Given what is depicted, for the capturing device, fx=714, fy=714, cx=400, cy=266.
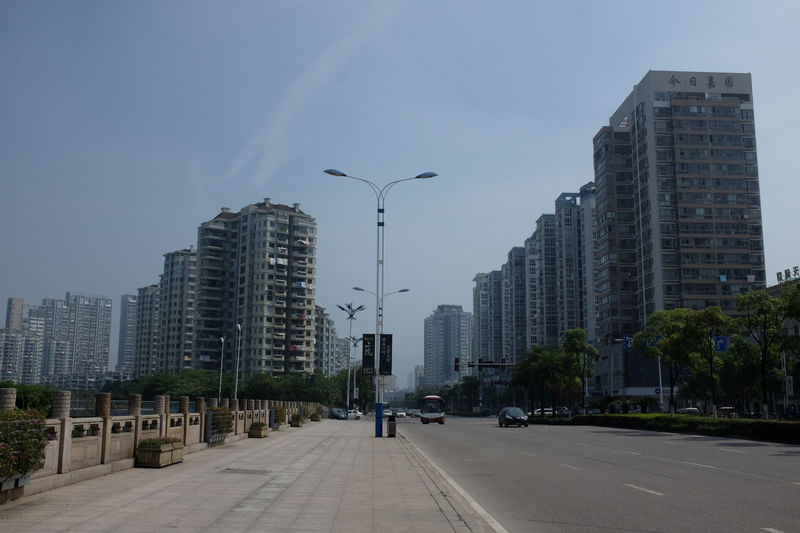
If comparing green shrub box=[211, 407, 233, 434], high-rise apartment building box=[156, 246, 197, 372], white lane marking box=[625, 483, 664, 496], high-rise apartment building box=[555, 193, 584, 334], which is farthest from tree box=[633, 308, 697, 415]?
high-rise apartment building box=[156, 246, 197, 372]

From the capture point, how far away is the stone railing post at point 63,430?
41.4 feet

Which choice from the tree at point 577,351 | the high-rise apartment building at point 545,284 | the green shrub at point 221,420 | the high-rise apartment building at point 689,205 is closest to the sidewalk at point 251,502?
the green shrub at point 221,420

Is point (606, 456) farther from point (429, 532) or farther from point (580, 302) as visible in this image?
point (580, 302)

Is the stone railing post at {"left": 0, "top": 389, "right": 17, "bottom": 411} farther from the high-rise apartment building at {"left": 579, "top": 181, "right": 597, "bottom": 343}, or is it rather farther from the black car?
the high-rise apartment building at {"left": 579, "top": 181, "right": 597, "bottom": 343}

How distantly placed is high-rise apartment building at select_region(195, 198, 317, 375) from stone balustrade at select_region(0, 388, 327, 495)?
119 m

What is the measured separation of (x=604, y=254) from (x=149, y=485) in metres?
105

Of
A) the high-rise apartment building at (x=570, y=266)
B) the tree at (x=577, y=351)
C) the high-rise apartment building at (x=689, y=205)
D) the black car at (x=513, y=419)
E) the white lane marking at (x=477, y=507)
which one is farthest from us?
the high-rise apartment building at (x=570, y=266)

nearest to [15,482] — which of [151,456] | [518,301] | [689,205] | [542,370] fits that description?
[151,456]

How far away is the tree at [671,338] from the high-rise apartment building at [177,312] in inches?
4903

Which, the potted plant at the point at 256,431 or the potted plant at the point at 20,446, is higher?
the potted plant at the point at 20,446

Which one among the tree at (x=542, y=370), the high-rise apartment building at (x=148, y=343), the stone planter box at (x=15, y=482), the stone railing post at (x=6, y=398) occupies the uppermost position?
the high-rise apartment building at (x=148, y=343)

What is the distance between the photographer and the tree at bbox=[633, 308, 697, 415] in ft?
137

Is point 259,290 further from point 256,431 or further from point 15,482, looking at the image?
point 15,482

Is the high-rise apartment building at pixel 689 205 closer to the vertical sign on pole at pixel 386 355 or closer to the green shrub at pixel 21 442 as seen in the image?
the vertical sign on pole at pixel 386 355
